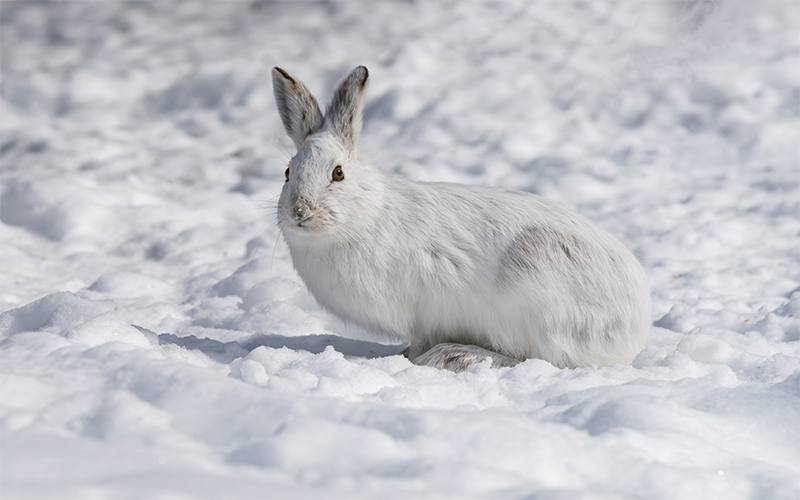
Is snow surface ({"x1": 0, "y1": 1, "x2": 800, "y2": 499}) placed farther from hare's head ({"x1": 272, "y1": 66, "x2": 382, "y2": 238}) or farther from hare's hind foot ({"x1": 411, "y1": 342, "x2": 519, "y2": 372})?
hare's head ({"x1": 272, "y1": 66, "x2": 382, "y2": 238})

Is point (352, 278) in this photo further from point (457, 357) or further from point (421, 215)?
point (457, 357)

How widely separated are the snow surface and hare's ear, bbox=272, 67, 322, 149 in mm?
366

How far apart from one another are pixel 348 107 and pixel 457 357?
1.25m

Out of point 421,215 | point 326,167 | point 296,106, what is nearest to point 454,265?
point 421,215

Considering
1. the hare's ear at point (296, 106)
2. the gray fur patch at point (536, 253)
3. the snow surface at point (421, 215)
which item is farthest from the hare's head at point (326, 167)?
the gray fur patch at point (536, 253)

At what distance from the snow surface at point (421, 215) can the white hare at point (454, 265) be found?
26cm

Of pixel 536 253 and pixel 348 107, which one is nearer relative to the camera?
pixel 536 253

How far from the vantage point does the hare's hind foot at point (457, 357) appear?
10.4 feet

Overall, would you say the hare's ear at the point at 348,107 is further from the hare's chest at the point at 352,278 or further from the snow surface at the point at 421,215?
the hare's chest at the point at 352,278

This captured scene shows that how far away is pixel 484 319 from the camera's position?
10.9ft

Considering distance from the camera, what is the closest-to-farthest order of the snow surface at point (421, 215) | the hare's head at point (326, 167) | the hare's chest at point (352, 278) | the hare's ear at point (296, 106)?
the snow surface at point (421, 215)
the hare's head at point (326, 167)
the hare's chest at point (352, 278)
the hare's ear at point (296, 106)

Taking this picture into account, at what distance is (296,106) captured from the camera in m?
3.46

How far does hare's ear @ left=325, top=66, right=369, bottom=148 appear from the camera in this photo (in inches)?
131

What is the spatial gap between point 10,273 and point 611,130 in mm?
5170
